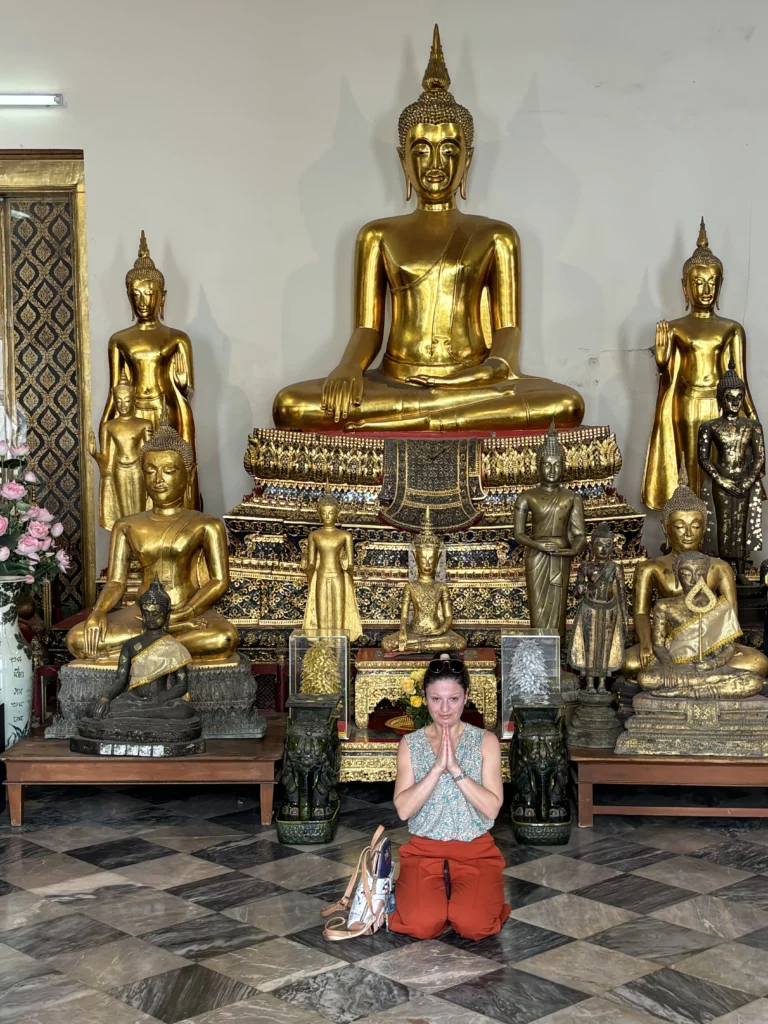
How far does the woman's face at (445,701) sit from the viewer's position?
4.15 m

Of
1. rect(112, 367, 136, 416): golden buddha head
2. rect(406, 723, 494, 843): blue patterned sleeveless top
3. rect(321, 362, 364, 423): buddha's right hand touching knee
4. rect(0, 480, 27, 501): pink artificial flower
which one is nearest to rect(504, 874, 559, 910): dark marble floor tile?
rect(406, 723, 494, 843): blue patterned sleeveless top

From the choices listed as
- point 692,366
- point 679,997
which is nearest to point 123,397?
point 692,366

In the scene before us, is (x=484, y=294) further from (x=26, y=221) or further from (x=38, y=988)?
(x=38, y=988)

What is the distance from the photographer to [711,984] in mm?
3900

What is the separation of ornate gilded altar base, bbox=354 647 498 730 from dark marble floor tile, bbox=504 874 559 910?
108cm

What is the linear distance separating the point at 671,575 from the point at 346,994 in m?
2.51

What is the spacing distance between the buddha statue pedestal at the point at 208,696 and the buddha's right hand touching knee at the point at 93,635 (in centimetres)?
8

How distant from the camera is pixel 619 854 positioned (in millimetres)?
4969

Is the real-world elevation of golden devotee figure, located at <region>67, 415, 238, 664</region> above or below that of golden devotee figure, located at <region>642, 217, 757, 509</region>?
below

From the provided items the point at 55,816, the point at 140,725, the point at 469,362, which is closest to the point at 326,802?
the point at 140,725

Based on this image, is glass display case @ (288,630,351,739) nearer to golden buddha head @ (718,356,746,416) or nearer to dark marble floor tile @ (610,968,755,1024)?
dark marble floor tile @ (610,968,755,1024)

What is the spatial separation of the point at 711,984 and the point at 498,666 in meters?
2.51

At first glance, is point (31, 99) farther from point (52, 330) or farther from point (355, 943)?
point (355, 943)

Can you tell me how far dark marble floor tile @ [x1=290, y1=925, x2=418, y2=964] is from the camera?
4117 mm
